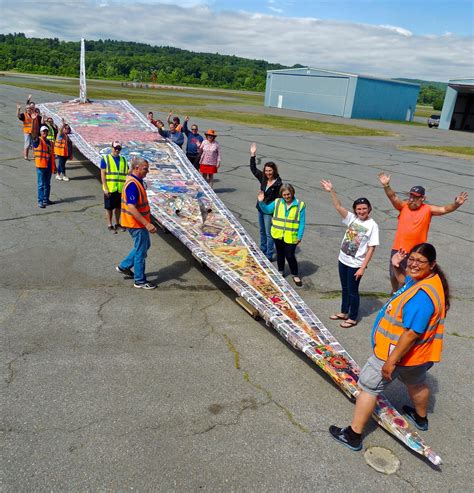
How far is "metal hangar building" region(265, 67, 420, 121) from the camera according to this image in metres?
51.6

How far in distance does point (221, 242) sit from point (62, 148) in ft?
25.3

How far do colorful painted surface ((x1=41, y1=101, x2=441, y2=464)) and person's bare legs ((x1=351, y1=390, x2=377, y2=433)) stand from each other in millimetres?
372

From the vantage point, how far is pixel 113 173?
8.86 m

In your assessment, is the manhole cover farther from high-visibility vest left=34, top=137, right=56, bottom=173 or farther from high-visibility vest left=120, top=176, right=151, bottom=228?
high-visibility vest left=34, top=137, right=56, bottom=173

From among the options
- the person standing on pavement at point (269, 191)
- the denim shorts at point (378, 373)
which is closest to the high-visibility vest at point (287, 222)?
the person standing on pavement at point (269, 191)

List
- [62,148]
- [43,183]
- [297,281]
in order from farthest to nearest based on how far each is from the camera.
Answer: [62,148] < [43,183] < [297,281]

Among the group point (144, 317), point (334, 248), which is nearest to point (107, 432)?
point (144, 317)

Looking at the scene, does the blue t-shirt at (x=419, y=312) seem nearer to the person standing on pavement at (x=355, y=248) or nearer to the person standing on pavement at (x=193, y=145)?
the person standing on pavement at (x=355, y=248)

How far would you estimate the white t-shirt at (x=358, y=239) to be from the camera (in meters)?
6.04

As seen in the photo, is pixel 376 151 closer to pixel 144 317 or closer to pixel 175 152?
pixel 175 152

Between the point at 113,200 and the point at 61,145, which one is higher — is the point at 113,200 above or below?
below

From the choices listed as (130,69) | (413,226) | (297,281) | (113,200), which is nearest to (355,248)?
(413,226)

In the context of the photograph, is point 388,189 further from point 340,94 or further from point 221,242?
point 340,94

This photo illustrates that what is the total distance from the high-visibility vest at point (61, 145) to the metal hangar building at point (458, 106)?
1819 inches
